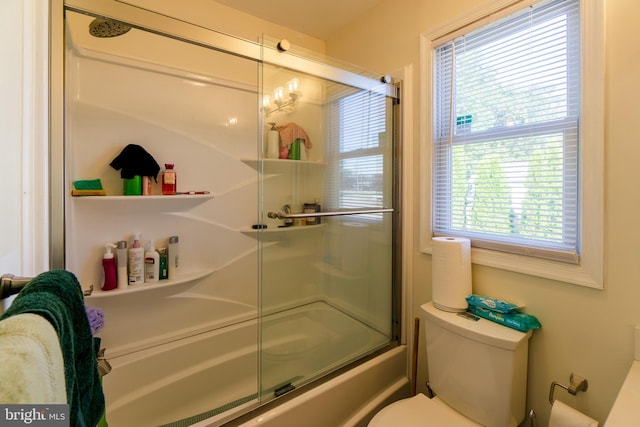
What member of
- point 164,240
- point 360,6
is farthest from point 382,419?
point 360,6

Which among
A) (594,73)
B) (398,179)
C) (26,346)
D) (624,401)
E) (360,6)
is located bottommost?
(624,401)

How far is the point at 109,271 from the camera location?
5.16 feet

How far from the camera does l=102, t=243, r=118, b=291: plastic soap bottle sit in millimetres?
1567

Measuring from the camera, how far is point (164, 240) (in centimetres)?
181

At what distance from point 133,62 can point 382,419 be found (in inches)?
90.7

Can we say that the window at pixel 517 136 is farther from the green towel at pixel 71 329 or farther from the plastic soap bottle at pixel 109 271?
the plastic soap bottle at pixel 109 271

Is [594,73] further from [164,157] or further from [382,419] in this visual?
[164,157]

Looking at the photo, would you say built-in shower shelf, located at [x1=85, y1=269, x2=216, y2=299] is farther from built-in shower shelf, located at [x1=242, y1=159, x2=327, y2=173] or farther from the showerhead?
the showerhead

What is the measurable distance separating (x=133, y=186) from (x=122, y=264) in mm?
464

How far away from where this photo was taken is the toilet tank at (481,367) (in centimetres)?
113

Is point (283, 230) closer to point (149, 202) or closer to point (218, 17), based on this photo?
point (149, 202)

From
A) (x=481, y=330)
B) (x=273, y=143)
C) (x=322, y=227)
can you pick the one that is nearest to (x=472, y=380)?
(x=481, y=330)

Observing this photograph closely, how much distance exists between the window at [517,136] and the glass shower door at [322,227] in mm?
Answer: 389
